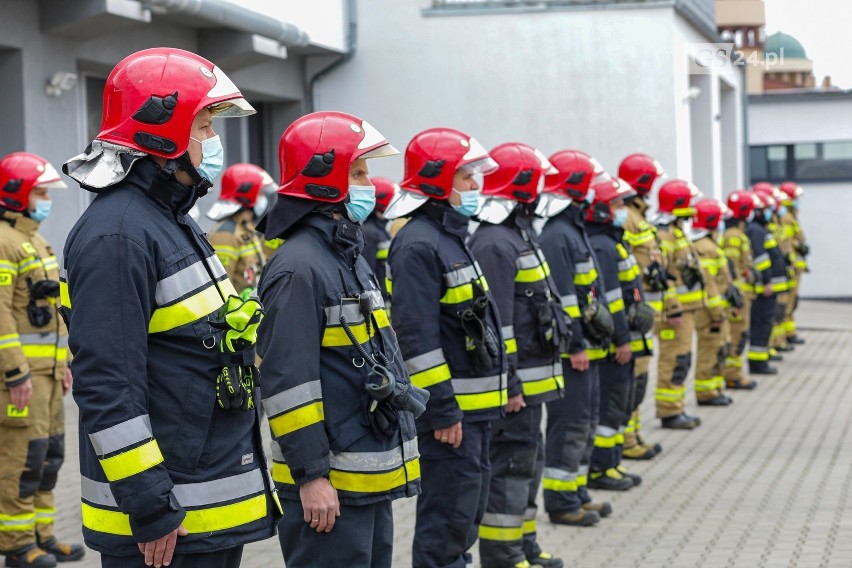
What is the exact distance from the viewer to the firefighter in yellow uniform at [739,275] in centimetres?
1656

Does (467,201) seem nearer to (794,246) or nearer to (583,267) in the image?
(583,267)

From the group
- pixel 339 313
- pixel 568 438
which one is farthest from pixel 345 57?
pixel 339 313

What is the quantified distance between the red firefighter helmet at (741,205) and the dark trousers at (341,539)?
42.2ft

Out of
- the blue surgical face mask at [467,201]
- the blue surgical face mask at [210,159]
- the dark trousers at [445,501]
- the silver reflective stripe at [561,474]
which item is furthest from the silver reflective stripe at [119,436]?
the silver reflective stripe at [561,474]

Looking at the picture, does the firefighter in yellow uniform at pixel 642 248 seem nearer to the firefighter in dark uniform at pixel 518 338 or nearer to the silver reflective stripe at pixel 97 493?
the firefighter in dark uniform at pixel 518 338

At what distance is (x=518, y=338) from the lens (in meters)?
7.55

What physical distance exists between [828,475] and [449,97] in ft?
38.0

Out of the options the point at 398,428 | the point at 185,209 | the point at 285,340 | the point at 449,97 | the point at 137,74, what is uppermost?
the point at 449,97

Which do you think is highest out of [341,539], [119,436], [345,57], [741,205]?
[345,57]

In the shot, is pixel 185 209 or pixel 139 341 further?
pixel 185 209

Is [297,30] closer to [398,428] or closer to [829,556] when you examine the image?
[829,556]

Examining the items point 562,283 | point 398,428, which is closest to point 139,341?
point 398,428

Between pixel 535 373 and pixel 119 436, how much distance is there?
4.20 metres

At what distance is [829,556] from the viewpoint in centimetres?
785
